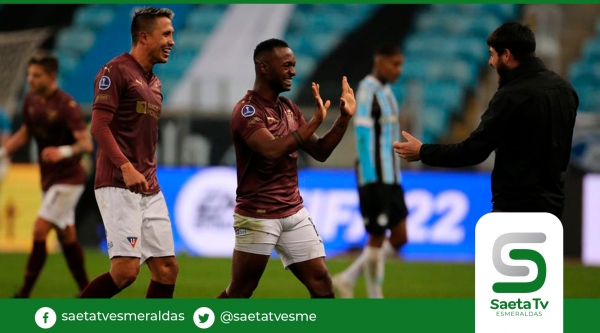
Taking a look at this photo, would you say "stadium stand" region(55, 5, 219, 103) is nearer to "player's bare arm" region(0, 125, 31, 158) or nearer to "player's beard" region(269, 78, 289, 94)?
"player's bare arm" region(0, 125, 31, 158)

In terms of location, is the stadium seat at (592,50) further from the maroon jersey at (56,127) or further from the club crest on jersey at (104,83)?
the club crest on jersey at (104,83)

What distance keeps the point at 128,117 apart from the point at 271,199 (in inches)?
42.9

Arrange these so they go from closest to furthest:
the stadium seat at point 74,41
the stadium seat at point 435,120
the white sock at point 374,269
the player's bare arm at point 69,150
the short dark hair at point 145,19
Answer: the short dark hair at point 145,19 < the player's bare arm at point 69,150 < the white sock at point 374,269 < the stadium seat at point 435,120 < the stadium seat at point 74,41

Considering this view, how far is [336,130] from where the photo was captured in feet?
20.6

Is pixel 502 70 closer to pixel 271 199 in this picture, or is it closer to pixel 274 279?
pixel 271 199

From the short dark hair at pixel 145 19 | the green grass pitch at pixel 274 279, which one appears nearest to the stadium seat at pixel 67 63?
the green grass pitch at pixel 274 279

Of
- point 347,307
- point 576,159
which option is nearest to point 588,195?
point 576,159

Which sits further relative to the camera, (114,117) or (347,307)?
(114,117)

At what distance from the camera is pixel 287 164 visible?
646cm

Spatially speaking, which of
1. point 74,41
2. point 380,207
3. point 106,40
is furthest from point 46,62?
point 106,40

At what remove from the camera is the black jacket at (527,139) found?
5.95 m

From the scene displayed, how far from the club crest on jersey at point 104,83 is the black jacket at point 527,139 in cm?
225

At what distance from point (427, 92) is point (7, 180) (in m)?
8.03

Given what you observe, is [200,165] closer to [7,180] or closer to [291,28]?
[7,180]
